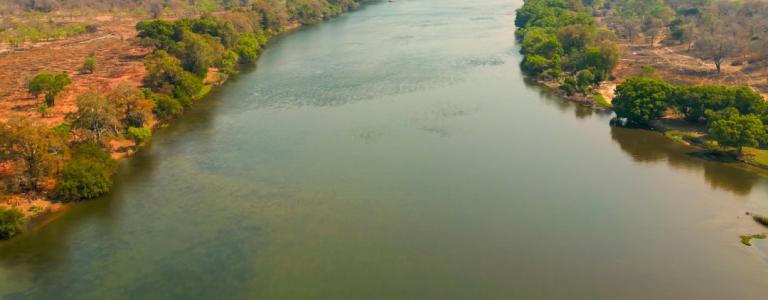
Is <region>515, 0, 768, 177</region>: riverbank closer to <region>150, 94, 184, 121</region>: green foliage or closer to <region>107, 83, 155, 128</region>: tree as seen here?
<region>150, 94, 184, 121</region>: green foliage

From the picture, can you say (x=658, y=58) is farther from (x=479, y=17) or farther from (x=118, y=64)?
(x=118, y=64)

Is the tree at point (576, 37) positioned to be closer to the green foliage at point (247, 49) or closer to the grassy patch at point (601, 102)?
the grassy patch at point (601, 102)

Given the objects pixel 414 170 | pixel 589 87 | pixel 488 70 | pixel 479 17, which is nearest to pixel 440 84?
pixel 488 70

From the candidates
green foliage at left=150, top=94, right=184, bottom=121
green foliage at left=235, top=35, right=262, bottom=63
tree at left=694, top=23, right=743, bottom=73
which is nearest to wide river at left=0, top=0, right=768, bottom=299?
green foliage at left=150, top=94, right=184, bottom=121

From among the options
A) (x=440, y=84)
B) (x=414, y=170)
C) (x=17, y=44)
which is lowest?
(x=414, y=170)

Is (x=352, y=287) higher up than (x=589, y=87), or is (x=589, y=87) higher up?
(x=589, y=87)

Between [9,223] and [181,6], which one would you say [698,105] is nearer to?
[9,223]

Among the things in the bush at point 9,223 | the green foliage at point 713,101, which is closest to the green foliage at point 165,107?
the bush at point 9,223

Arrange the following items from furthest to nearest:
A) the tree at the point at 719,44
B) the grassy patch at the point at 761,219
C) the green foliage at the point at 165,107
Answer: the tree at the point at 719,44 → the green foliage at the point at 165,107 → the grassy patch at the point at 761,219
